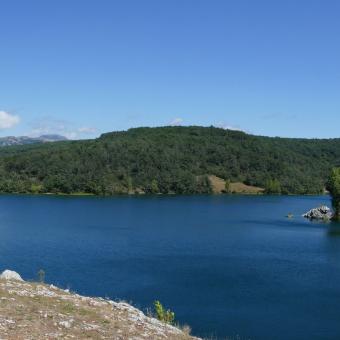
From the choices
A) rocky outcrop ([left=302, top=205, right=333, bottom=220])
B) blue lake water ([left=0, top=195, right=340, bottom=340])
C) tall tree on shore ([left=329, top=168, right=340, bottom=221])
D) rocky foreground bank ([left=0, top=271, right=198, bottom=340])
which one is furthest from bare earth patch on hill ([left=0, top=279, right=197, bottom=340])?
rocky outcrop ([left=302, top=205, right=333, bottom=220])

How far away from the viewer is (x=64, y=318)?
18422 millimetres

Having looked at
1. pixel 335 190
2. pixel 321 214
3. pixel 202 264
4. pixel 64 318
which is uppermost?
pixel 335 190

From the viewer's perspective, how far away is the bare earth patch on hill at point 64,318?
1673 centimetres

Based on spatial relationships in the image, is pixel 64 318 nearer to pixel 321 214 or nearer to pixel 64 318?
pixel 64 318

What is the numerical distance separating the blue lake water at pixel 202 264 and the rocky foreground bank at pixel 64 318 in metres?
19.6

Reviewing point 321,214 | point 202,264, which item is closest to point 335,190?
point 321,214

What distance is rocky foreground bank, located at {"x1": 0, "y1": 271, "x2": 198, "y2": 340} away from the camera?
16.7 meters

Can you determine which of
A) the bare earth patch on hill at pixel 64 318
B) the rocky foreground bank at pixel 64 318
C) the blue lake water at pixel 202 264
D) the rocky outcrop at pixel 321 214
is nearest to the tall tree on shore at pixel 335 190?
the rocky outcrop at pixel 321 214

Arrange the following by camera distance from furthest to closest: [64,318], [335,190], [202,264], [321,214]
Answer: [321,214], [335,190], [202,264], [64,318]

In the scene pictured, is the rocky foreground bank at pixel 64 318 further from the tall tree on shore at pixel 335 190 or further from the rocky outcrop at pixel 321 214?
the rocky outcrop at pixel 321 214

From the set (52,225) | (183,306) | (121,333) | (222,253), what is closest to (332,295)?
(183,306)

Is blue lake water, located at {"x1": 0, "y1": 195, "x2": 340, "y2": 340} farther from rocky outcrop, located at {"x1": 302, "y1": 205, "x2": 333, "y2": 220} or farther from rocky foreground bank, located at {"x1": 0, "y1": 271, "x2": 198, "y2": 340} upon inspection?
rocky foreground bank, located at {"x1": 0, "y1": 271, "x2": 198, "y2": 340}

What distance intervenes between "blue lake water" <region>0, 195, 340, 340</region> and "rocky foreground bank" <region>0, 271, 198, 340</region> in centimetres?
1963

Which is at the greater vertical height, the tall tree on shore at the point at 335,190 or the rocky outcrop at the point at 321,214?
the tall tree on shore at the point at 335,190
